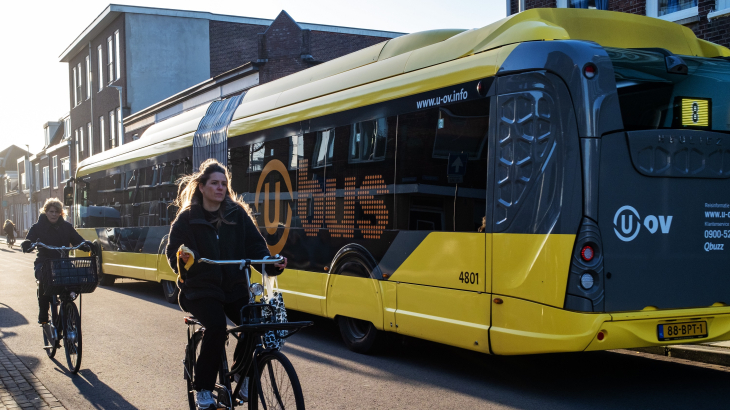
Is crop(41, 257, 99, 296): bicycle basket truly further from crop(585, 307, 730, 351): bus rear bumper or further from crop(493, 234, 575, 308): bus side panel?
crop(585, 307, 730, 351): bus rear bumper

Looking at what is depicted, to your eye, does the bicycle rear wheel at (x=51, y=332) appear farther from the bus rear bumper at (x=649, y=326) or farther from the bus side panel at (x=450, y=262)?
the bus rear bumper at (x=649, y=326)

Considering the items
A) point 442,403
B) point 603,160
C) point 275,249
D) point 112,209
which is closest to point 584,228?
point 603,160

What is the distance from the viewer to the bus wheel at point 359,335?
7.72 m

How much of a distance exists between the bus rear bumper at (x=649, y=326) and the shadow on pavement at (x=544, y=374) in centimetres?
48

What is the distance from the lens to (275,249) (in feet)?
31.1

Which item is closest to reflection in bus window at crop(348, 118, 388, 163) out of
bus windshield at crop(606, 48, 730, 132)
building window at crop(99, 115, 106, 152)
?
bus windshield at crop(606, 48, 730, 132)

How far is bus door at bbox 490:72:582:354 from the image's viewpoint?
5531 mm

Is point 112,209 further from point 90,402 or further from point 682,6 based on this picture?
point 682,6

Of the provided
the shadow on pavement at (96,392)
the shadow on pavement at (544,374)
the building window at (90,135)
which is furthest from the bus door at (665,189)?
the building window at (90,135)

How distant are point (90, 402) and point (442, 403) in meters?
2.88

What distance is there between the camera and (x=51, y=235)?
26.0ft

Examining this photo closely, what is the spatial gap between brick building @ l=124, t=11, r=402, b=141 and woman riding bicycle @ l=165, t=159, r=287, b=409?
21097mm

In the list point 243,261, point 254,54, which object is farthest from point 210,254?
point 254,54

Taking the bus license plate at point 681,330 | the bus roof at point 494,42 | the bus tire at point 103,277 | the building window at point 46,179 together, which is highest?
the building window at point 46,179
